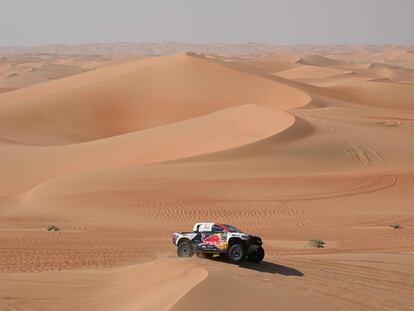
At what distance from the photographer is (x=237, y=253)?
1435 centimetres

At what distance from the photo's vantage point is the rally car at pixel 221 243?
14.4 meters

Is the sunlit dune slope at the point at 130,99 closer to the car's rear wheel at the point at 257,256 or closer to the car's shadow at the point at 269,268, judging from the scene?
the car's shadow at the point at 269,268

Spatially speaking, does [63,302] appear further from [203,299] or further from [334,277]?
[334,277]

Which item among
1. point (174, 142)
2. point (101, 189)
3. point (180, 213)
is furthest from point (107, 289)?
point (174, 142)

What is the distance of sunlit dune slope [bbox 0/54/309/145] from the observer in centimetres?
5036

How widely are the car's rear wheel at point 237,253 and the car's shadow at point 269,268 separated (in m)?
0.14

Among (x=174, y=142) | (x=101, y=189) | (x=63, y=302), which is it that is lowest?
(x=63, y=302)

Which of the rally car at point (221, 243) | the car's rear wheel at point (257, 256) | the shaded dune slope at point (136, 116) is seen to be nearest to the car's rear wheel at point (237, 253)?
the rally car at point (221, 243)

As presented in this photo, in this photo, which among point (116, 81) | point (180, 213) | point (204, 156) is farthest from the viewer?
point (116, 81)

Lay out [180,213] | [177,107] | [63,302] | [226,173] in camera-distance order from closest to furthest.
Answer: [63,302], [180,213], [226,173], [177,107]

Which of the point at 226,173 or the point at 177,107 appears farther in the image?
the point at 177,107

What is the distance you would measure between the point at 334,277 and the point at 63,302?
484 cm

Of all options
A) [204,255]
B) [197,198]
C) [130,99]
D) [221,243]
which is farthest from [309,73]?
[221,243]

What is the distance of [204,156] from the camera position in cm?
3175
